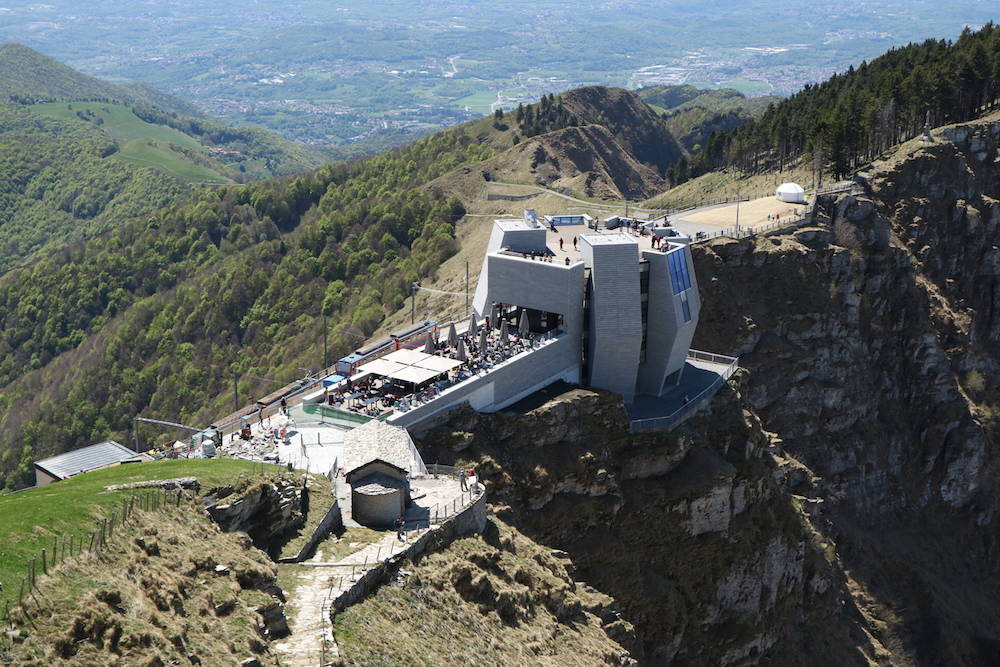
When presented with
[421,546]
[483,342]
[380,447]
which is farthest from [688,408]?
[421,546]

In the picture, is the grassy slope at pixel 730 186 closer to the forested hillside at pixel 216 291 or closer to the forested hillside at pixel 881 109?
the forested hillside at pixel 881 109

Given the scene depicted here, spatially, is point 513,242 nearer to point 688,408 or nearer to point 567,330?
point 567,330

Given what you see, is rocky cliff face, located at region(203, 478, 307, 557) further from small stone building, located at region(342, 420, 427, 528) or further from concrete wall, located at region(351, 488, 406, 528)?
small stone building, located at region(342, 420, 427, 528)

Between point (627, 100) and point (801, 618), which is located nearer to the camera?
point (801, 618)

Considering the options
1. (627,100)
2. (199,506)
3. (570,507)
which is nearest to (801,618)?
(570,507)

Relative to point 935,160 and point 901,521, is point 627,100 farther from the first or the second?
point 901,521
